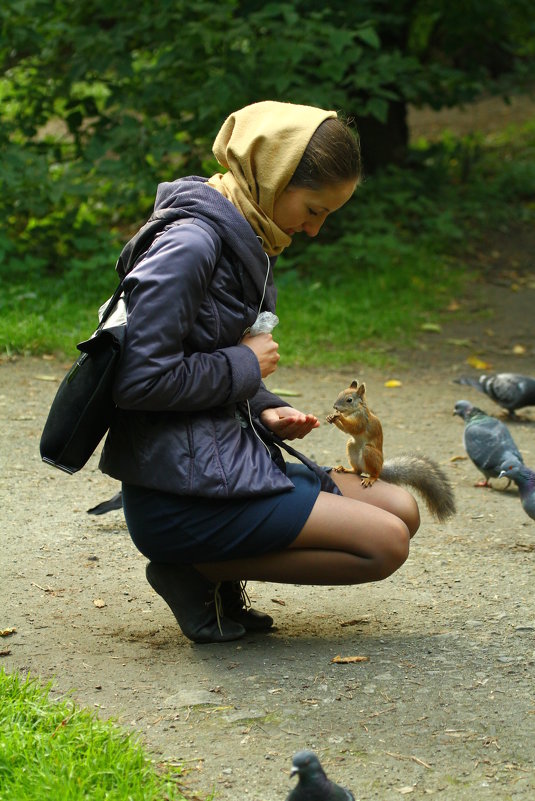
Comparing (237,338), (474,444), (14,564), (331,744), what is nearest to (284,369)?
(474,444)

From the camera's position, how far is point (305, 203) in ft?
10.1

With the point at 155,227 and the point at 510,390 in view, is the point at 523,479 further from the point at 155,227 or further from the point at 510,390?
the point at 155,227

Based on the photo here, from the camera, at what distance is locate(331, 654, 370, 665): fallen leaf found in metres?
3.20

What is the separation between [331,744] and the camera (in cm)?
271

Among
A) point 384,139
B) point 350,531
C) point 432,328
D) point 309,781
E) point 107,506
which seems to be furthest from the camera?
point 384,139

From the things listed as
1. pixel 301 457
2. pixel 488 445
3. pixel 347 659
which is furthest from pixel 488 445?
pixel 347 659

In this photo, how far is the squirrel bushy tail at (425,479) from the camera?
3.70m

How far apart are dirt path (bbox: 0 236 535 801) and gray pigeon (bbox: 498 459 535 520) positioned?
0.12 metres

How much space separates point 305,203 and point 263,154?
19 cm

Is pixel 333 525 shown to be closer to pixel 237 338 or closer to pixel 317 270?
pixel 237 338

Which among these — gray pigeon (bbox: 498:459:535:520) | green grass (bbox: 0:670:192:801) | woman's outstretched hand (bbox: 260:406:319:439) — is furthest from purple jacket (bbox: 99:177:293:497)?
gray pigeon (bbox: 498:459:535:520)

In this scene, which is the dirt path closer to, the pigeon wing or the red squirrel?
the pigeon wing

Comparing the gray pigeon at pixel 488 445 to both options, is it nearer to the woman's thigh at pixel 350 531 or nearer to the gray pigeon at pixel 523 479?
the gray pigeon at pixel 523 479

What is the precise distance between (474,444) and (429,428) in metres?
0.81
